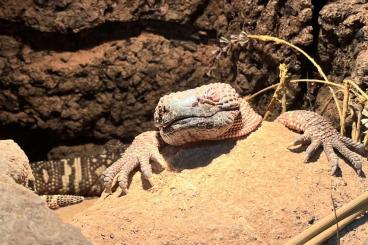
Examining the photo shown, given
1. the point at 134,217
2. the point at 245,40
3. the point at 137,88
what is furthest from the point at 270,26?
the point at 134,217

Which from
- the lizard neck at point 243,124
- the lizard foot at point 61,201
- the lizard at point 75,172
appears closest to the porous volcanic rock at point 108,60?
the lizard at point 75,172

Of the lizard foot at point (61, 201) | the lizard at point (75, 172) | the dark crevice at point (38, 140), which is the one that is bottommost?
the lizard at point (75, 172)

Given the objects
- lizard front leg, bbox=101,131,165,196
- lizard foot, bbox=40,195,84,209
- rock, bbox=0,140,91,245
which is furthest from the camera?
lizard foot, bbox=40,195,84,209

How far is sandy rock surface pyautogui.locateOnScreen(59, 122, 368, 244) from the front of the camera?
2146 mm

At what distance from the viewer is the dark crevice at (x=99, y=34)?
4066mm

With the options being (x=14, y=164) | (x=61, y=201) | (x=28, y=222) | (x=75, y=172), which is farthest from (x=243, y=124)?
(x=75, y=172)

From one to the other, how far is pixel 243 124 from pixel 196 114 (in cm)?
33

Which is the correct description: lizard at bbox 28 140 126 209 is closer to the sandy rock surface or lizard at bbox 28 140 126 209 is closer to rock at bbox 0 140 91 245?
the sandy rock surface

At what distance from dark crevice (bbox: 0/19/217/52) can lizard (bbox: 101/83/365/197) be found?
5.11 feet

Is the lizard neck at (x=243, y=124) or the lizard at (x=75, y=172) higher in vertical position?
the lizard neck at (x=243, y=124)

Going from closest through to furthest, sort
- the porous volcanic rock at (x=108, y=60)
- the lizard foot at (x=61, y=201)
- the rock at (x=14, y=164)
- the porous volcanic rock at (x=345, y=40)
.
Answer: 1. the rock at (x=14, y=164)
2. the porous volcanic rock at (x=345, y=40)
3. the lizard foot at (x=61, y=201)
4. the porous volcanic rock at (x=108, y=60)

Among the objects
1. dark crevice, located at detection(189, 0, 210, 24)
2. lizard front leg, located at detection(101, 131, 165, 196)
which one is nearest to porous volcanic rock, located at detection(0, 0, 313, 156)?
dark crevice, located at detection(189, 0, 210, 24)

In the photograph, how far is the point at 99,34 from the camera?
4.12 meters

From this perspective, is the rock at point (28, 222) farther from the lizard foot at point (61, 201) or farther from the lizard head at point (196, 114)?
the lizard foot at point (61, 201)
